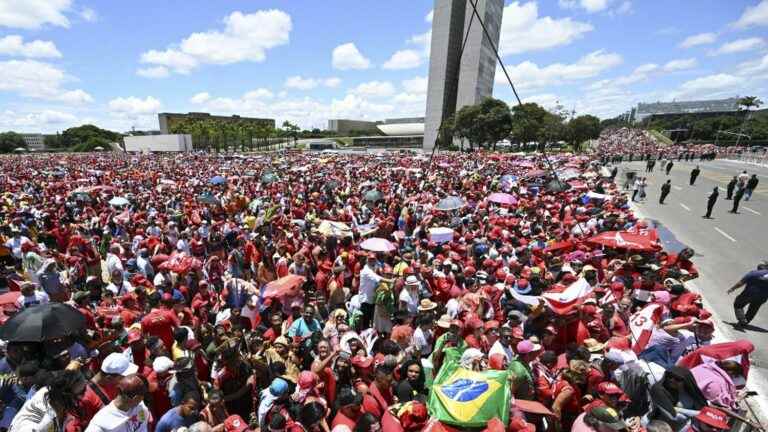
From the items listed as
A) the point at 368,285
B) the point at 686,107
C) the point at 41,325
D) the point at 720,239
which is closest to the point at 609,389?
the point at 368,285

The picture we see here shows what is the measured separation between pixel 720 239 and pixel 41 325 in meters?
16.9

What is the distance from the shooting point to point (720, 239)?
12141 millimetres

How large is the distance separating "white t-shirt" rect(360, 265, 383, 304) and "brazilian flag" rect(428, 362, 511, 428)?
2784 mm

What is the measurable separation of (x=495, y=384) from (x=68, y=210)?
15.7 metres

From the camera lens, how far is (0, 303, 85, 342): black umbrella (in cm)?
392

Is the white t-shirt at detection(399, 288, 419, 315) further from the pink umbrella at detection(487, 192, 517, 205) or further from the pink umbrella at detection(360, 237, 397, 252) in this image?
the pink umbrella at detection(487, 192, 517, 205)

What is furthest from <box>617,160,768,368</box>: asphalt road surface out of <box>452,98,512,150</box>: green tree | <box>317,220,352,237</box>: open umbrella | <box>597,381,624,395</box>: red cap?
<box>452,98,512,150</box>: green tree

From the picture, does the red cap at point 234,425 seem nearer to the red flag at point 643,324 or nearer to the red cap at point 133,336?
the red cap at point 133,336

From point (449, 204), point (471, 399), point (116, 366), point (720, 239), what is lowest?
point (720, 239)

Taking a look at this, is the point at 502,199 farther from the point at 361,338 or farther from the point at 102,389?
the point at 102,389

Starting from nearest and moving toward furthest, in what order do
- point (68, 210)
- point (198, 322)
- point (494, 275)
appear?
point (198, 322) < point (494, 275) < point (68, 210)

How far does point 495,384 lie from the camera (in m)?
3.07

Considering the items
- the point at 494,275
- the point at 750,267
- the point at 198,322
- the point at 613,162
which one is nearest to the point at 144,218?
the point at 198,322

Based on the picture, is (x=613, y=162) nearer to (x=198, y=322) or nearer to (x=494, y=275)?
(x=494, y=275)
